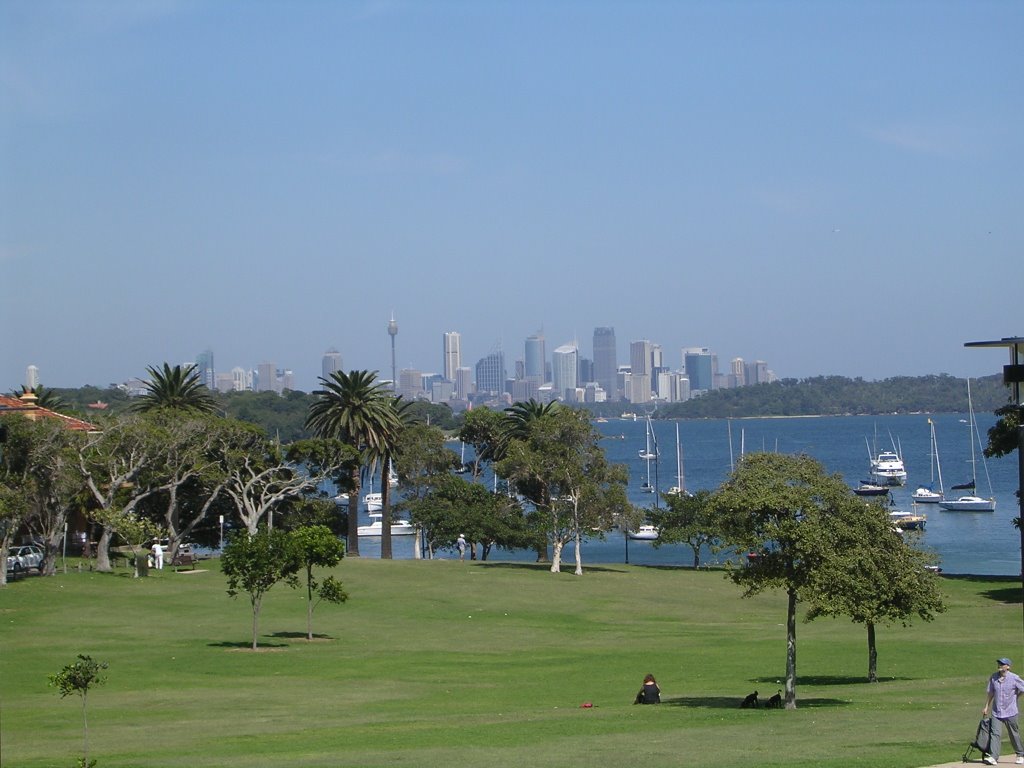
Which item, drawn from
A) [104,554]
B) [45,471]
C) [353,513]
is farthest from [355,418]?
[45,471]

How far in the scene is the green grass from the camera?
21938mm

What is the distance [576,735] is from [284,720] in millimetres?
6710

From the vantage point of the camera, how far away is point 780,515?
86.4ft

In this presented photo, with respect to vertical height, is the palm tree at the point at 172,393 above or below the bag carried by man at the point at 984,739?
above

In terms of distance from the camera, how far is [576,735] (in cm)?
2331

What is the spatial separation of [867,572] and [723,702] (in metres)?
4.30

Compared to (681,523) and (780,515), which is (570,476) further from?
(780,515)

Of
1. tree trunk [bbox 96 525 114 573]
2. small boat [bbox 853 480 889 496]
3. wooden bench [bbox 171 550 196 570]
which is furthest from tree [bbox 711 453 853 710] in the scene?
small boat [bbox 853 480 889 496]

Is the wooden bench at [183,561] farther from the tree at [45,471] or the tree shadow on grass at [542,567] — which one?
the tree shadow on grass at [542,567]

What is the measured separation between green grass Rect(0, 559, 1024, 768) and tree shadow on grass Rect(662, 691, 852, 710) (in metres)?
0.11

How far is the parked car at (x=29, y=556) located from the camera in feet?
212

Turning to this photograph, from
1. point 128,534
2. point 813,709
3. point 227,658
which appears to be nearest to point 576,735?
point 813,709

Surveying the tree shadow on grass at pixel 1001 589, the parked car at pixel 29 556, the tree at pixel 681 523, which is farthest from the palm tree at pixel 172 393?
the tree shadow on grass at pixel 1001 589

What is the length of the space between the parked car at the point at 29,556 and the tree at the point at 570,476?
80.8 feet
